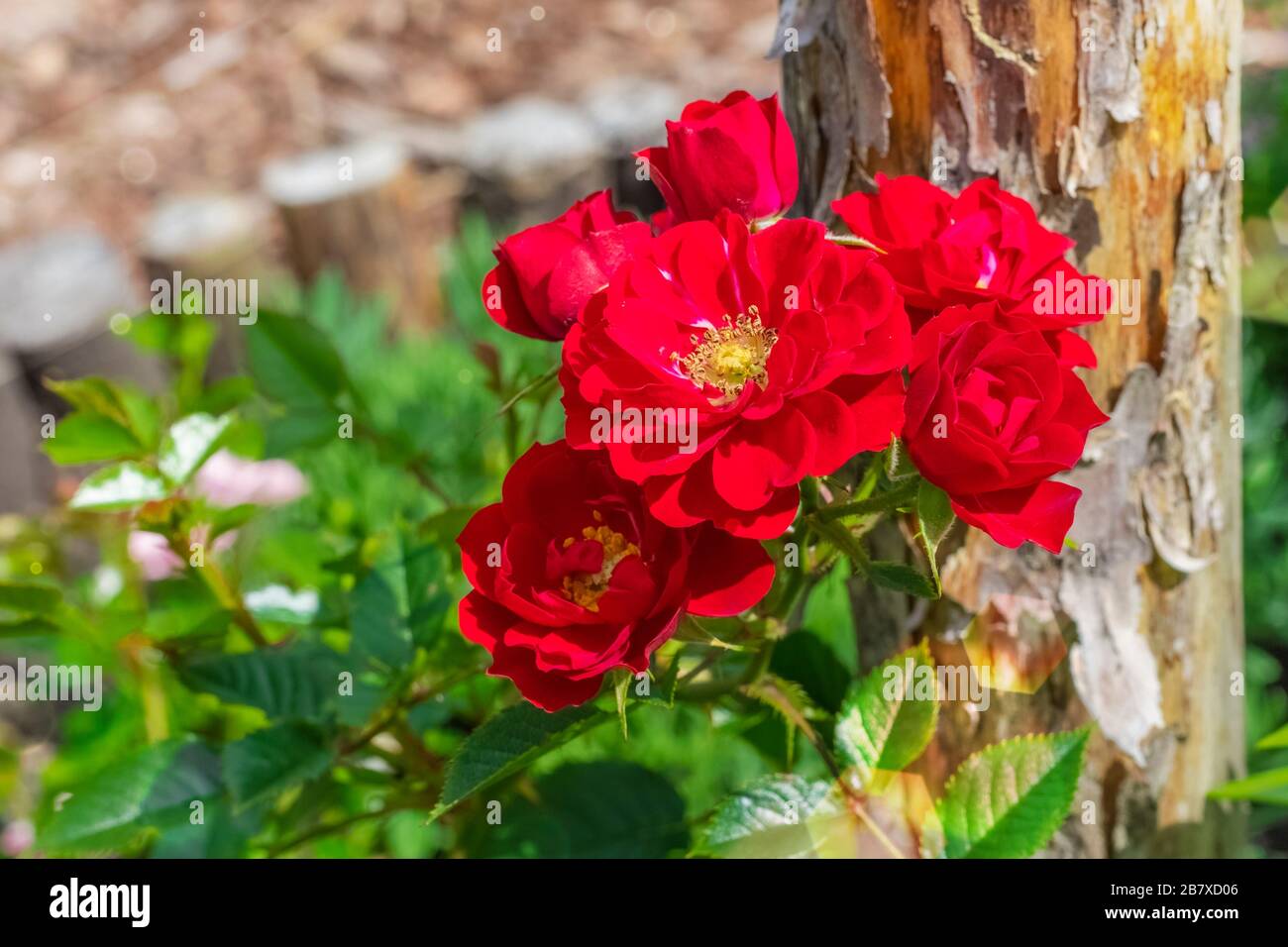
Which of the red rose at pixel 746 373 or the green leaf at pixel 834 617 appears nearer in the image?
the red rose at pixel 746 373

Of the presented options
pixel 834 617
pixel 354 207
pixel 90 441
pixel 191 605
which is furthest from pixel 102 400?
pixel 354 207

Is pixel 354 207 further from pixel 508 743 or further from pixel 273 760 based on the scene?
pixel 508 743

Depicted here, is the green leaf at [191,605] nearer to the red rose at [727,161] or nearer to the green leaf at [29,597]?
the green leaf at [29,597]

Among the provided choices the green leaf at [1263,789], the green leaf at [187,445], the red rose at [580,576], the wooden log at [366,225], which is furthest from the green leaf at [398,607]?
the wooden log at [366,225]

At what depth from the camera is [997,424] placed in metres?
0.54

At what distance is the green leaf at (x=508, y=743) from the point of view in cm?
63

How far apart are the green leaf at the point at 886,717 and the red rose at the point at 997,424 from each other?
6.6 inches

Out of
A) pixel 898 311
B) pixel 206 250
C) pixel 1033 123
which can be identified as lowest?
pixel 898 311

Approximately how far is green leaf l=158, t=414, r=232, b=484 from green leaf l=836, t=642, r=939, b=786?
1.68ft

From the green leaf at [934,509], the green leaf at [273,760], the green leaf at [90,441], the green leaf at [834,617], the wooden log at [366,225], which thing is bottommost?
the green leaf at [273,760]
